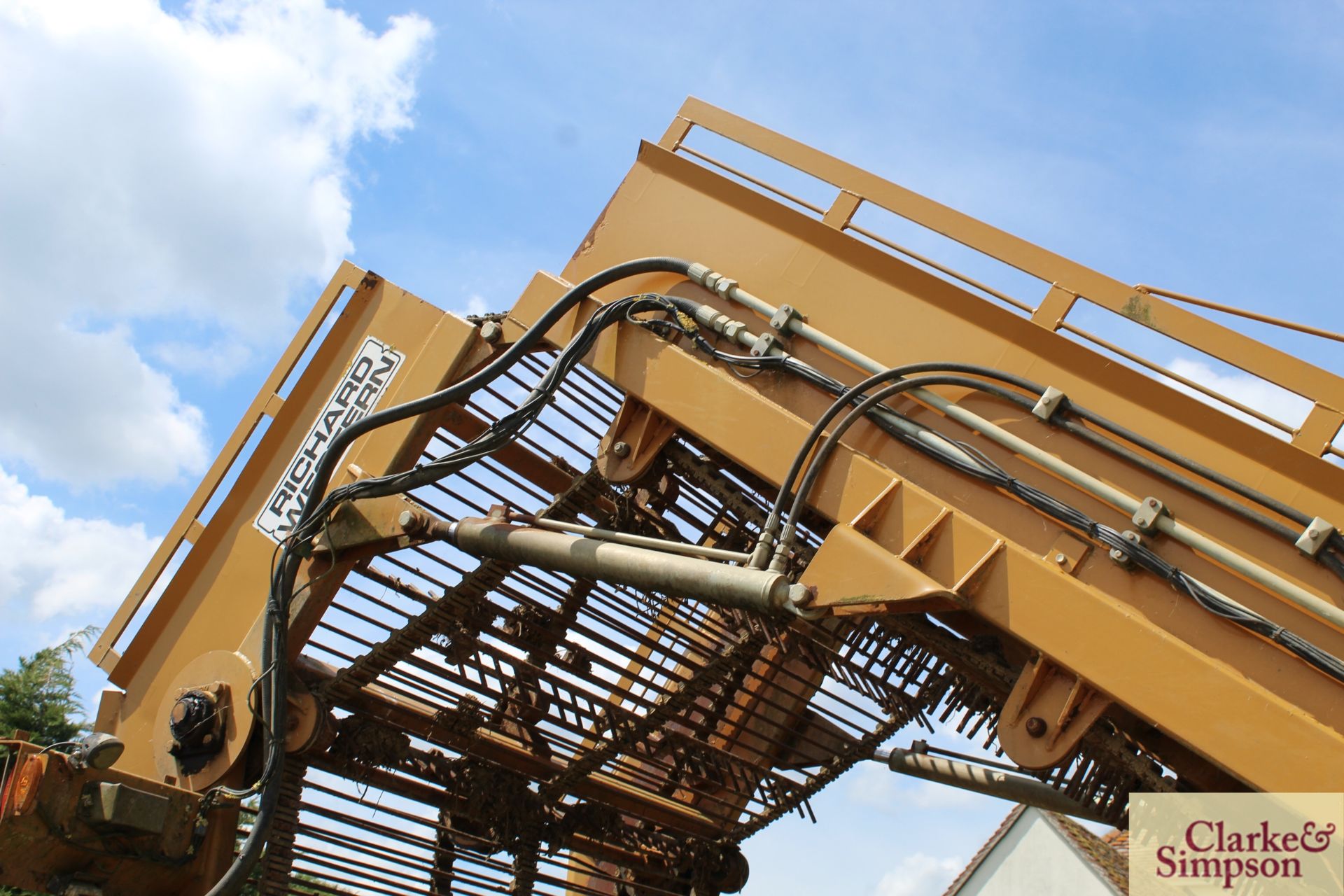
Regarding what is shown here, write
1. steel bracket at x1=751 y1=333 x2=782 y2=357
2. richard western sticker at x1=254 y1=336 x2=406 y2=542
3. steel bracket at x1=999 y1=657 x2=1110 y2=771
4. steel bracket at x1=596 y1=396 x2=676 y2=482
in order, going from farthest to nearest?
richard western sticker at x1=254 y1=336 x2=406 y2=542, steel bracket at x1=596 y1=396 x2=676 y2=482, steel bracket at x1=751 y1=333 x2=782 y2=357, steel bracket at x1=999 y1=657 x2=1110 y2=771

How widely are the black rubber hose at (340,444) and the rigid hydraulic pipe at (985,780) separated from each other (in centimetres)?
265

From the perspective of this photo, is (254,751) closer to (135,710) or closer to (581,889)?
(135,710)

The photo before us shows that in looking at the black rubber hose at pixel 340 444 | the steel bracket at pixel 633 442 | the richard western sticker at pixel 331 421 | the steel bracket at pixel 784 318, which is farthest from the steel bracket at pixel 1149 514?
the richard western sticker at pixel 331 421

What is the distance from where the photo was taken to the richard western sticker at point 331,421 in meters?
5.20

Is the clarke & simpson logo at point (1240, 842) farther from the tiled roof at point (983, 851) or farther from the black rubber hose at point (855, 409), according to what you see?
the tiled roof at point (983, 851)

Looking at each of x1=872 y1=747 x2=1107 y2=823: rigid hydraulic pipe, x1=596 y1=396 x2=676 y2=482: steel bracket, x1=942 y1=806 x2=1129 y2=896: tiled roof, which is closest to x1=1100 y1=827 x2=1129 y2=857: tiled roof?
x1=942 y1=806 x2=1129 y2=896: tiled roof

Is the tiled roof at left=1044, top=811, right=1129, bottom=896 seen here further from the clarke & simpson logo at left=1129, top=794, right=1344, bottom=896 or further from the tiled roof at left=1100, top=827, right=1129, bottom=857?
the clarke & simpson logo at left=1129, top=794, right=1344, bottom=896

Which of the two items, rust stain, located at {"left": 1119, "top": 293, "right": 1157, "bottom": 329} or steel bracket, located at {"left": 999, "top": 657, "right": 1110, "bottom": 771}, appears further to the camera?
rust stain, located at {"left": 1119, "top": 293, "right": 1157, "bottom": 329}

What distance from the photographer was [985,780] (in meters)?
5.64

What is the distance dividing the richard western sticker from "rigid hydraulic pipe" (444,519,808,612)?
785 mm

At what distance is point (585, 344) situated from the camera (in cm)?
474

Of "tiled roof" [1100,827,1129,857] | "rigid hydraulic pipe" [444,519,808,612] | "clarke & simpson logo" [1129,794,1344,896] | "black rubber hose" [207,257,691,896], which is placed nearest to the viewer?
"clarke & simpson logo" [1129,794,1344,896]

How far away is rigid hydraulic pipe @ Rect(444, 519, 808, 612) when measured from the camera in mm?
3812

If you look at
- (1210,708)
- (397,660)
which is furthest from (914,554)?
(397,660)
